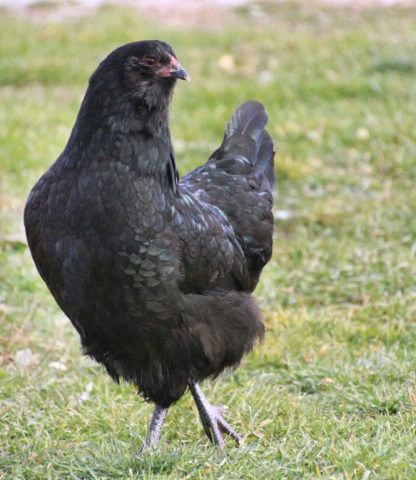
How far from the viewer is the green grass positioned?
152 inches

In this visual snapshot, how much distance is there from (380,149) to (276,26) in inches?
136

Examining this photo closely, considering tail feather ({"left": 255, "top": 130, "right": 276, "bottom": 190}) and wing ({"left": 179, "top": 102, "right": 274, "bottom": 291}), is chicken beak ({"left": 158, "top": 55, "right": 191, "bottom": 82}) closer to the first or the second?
wing ({"left": 179, "top": 102, "right": 274, "bottom": 291})

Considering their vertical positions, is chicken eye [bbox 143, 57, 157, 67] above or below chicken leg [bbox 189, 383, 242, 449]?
above

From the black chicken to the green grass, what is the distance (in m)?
0.37

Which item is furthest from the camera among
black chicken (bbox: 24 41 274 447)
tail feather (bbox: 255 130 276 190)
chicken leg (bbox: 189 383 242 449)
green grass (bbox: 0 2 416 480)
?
tail feather (bbox: 255 130 276 190)

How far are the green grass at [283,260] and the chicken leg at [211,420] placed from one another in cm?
7

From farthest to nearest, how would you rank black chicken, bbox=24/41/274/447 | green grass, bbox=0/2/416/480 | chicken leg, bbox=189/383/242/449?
chicken leg, bbox=189/383/242/449 < green grass, bbox=0/2/416/480 < black chicken, bbox=24/41/274/447

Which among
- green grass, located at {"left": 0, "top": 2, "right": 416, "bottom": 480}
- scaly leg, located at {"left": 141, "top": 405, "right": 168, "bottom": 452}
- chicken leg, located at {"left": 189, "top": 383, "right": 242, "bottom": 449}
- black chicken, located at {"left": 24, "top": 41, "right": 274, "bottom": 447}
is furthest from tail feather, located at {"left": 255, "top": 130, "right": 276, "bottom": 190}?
scaly leg, located at {"left": 141, "top": 405, "right": 168, "bottom": 452}

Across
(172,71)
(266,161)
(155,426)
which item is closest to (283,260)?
(266,161)

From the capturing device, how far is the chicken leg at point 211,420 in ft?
13.5

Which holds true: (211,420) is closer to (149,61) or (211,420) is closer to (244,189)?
(244,189)

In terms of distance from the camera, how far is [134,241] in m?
3.64

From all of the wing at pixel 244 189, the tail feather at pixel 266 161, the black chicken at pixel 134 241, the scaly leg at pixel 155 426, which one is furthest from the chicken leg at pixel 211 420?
the tail feather at pixel 266 161

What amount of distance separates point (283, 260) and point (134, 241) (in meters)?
2.70
